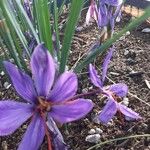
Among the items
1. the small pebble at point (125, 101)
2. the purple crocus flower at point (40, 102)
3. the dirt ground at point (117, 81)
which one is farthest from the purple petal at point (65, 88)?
the small pebble at point (125, 101)

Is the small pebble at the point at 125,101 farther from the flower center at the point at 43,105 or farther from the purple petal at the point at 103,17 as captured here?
the flower center at the point at 43,105

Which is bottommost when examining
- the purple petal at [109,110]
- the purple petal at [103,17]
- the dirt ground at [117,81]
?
the dirt ground at [117,81]

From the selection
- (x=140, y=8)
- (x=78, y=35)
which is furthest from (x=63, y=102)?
(x=140, y=8)

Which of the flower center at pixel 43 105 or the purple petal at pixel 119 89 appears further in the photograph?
the purple petal at pixel 119 89

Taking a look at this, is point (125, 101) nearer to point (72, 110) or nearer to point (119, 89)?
point (119, 89)

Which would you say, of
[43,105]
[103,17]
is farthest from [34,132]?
[103,17]

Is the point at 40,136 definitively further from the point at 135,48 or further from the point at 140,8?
the point at 140,8
